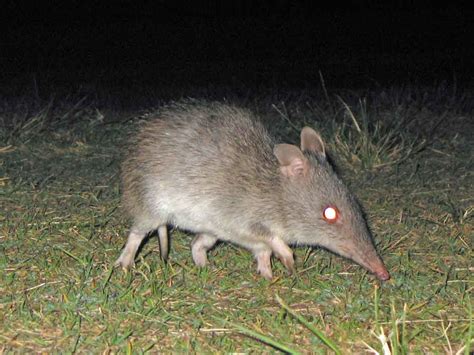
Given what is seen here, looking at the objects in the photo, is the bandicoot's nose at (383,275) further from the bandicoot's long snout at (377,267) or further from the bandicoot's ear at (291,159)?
the bandicoot's ear at (291,159)

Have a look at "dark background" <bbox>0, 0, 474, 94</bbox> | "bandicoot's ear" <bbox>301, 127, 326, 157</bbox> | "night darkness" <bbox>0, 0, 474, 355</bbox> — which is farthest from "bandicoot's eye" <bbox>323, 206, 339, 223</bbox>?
"dark background" <bbox>0, 0, 474, 94</bbox>

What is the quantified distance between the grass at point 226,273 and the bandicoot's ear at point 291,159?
547mm

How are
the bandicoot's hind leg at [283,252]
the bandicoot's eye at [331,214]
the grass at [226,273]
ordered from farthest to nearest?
the bandicoot's hind leg at [283,252], the bandicoot's eye at [331,214], the grass at [226,273]

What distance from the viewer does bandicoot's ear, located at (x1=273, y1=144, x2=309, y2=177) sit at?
173 inches

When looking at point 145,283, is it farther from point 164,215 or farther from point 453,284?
point 453,284

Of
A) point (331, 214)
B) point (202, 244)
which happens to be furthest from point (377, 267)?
point (202, 244)

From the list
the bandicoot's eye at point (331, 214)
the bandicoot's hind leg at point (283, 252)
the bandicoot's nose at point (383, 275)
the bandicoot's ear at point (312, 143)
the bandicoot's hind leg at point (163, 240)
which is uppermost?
the bandicoot's ear at point (312, 143)

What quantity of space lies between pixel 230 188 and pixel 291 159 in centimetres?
40

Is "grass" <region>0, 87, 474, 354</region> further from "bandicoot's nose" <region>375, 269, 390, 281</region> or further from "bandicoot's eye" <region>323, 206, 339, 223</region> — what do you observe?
"bandicoot's eye" <region>323, 206, 339, 223</region>

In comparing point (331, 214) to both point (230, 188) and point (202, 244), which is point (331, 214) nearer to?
point (230, 188)

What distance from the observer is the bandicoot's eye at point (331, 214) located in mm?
4297

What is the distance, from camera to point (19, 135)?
23.7ft

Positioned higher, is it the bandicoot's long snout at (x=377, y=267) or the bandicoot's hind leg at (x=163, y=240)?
the bandicoot's long snout at (x=377, y=267)

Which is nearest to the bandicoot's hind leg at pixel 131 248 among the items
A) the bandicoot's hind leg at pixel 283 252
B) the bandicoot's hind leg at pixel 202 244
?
the bandicoot's hind leg at pixel 202 244
